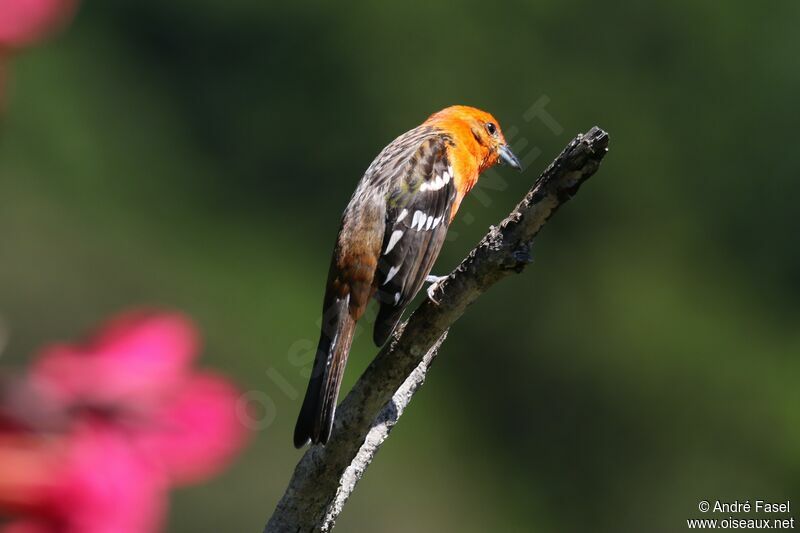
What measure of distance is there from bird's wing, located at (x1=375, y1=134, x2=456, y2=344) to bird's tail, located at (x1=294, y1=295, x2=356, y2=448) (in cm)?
15

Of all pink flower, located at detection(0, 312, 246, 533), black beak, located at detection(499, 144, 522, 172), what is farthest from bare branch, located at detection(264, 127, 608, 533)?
pink flower, located at detection(0, 312, 246, 533)

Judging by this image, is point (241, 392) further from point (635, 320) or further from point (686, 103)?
point (686, 103)

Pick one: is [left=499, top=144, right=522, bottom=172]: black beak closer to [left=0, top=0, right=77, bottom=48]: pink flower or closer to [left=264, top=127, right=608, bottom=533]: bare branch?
[left=264, top=127, right=608, bottom=533]: bare branch

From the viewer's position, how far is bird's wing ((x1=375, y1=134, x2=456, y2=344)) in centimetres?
362

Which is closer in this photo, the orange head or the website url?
the orange head

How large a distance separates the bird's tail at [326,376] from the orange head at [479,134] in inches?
43.5

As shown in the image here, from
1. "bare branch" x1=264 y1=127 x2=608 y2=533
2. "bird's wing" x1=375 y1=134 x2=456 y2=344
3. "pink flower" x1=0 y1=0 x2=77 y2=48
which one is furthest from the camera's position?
"bird's wing" x1=375 y1=134 x2=456 y2=344

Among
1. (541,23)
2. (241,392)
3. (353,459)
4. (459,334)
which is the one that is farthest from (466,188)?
(541,23)

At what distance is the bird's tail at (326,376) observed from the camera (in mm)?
3098

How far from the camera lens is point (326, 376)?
3.38m

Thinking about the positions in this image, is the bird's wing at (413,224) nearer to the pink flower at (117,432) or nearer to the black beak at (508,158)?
the black beak at (508,158)

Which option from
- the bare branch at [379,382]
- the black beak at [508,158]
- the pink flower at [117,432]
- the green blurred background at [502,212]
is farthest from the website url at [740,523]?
the pink flower at [117,432]

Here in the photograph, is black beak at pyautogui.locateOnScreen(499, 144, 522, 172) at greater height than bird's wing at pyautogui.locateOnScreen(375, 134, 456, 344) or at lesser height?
greater

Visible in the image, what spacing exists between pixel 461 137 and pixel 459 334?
5.04 metres
